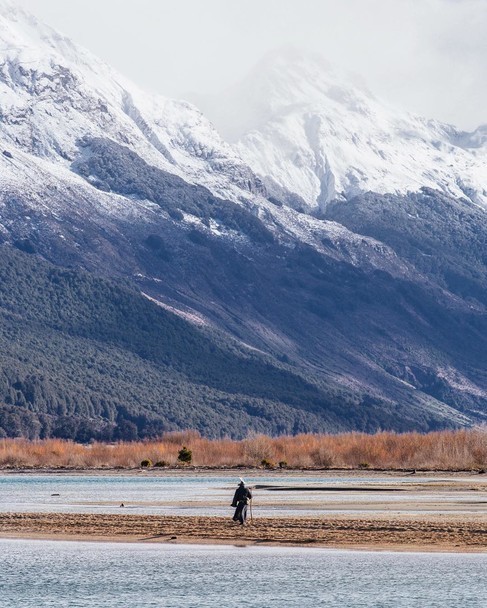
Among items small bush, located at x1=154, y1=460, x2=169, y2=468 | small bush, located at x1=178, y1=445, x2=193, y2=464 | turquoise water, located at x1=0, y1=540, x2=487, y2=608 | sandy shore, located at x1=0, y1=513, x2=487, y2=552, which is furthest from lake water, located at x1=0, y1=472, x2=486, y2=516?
small bush, located at x1=178, y1=445, x2=193, y2=464

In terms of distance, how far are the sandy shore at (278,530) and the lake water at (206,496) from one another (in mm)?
6683

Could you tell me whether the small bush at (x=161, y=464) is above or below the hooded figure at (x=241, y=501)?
above

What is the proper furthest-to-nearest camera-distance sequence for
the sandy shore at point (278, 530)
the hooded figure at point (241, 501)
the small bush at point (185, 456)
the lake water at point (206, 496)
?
1. the small bush at point (185, 456)
2. the lake water at point (206, 496)
3. the hooded figure at point (241, 501)
4. the sandy shore at point (278, 530)

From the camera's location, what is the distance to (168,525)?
76.9 meters

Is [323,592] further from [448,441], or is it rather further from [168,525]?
[448,441]

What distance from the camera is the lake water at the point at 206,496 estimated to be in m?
90.8

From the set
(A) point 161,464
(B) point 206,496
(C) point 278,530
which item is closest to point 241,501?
(C) point 278,530

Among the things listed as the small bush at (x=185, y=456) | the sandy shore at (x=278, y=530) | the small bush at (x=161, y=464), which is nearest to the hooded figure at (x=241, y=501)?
the sandy shore at (x=278, y=530)

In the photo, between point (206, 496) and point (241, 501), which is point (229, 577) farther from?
point (206, 496)

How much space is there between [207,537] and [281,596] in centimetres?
1654

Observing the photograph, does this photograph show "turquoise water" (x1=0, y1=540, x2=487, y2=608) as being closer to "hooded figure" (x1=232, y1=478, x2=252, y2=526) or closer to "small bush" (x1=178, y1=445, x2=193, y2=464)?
"hooded figure" (x1=232, y1=478, x2=252, y2=526)

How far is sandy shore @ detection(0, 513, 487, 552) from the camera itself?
68.2 m

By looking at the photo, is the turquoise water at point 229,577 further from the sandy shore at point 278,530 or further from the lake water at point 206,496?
the lake water at point 206,496

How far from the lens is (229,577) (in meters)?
59.0
